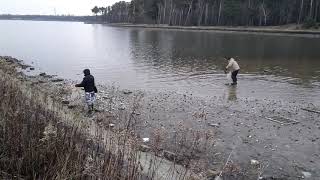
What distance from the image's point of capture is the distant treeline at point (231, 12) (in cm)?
10869

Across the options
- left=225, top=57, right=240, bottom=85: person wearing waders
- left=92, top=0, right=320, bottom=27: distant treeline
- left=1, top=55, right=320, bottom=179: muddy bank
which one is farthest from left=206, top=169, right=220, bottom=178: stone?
left=92, top=0, right=320, bottom=27: distant treeline

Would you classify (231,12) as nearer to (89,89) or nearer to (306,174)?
(89,89)

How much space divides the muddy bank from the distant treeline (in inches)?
3198

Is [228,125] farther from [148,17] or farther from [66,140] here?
[148,17]

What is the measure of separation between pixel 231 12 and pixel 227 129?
108658 millimetres

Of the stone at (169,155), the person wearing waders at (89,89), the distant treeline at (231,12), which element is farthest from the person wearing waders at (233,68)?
the distant treeline at (231,12)

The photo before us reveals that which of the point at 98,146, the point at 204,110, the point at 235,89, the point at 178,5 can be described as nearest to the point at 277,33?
the point at 178,5

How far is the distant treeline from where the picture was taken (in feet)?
357

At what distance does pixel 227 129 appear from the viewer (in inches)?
607

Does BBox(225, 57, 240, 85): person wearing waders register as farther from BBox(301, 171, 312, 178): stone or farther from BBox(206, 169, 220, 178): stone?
BBox(206, 169, 220, 178): stone

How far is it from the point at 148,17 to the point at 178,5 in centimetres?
2431

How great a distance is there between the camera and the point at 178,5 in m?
150

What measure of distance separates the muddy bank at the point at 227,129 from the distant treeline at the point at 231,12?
81.2 meters

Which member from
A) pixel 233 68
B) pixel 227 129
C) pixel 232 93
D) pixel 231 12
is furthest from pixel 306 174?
pixel 231 12
